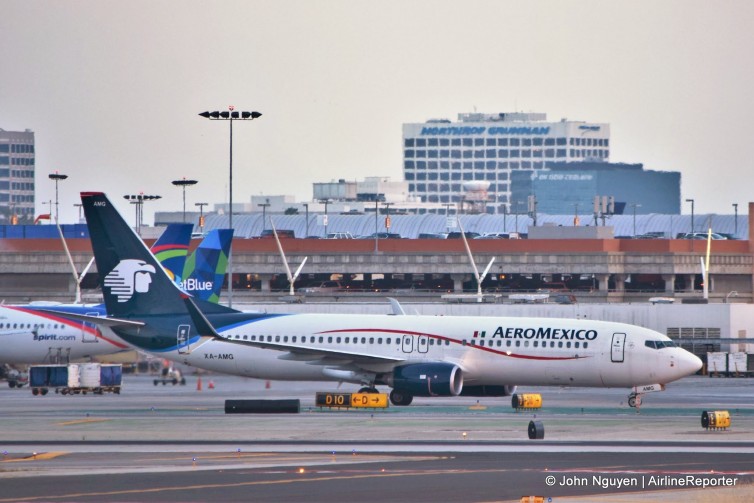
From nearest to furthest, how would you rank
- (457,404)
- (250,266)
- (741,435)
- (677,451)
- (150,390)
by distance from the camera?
(677,451)
(741,435)
(457,404)
(150,390)
(250,266)

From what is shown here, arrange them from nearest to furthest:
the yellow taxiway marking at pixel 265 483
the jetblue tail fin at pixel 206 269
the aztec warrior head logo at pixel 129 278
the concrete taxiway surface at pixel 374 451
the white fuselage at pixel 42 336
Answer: the yellow taxiway marking at pixel 265 483
the concrete taxiway surface at pixel 374 451
the aztec warrior head logo at pixel 129 278
the white fuselage at pixel 42 336
the jetblue tail fin at pixel 206 269

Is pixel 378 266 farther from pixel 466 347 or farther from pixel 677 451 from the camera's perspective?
pixel 677 451

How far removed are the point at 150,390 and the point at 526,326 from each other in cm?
2345

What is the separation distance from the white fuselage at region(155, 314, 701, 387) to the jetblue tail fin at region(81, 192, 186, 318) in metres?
2.40

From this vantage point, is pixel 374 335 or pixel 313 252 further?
pixel 313 252

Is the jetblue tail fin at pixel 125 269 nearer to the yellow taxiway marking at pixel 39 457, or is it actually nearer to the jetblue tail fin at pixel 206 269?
the jetblue tail fin at pixel 206 269

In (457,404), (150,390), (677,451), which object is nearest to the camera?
(677,451)

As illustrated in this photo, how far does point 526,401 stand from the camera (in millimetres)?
58438

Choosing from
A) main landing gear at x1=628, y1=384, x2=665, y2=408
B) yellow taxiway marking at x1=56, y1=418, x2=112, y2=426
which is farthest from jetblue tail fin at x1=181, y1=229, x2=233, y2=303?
main landing gear at x1=628, y1=384, x2=665, y2=408

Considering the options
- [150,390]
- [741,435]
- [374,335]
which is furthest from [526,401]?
[150,390]

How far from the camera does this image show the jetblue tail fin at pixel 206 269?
81.8 metres

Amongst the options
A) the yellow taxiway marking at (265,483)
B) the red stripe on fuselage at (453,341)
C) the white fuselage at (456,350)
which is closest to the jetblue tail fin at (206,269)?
the white fuselage at (456,350)

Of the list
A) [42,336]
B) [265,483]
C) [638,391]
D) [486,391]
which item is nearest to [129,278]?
[42,336]

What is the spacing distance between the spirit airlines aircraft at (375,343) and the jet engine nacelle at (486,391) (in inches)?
1.8
